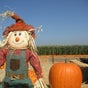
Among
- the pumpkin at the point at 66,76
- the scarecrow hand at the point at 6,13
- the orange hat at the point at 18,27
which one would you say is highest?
the scarecrow hand at the point at 6,13

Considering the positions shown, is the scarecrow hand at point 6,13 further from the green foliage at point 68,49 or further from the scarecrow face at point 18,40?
the green foliage at point 68,49

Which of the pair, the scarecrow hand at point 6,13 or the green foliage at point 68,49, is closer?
the scarecrow hand at point 6,13

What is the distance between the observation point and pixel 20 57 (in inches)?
235

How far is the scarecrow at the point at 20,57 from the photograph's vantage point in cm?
597

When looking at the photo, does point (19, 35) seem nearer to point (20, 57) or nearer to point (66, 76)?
point (20, 57)

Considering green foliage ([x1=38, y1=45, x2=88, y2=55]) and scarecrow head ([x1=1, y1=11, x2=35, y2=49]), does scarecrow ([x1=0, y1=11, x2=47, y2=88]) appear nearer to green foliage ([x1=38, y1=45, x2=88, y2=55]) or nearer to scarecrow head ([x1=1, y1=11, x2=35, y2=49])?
scarecrow head ([x1=1, y1=11, x2=35, y2=49])

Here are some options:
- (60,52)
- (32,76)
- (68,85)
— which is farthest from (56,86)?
(60,52)

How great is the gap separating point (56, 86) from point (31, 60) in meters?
1.93

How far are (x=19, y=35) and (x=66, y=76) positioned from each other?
2.13 m

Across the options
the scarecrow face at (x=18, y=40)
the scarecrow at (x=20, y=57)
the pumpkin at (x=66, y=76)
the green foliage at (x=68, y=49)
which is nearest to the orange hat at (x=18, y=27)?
the scarecrow at (x=20, y=57)

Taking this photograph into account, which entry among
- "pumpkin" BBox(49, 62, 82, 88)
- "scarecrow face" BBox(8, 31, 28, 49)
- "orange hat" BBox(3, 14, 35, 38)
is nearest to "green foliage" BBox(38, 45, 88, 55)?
"pumpkin" BBox(49, 62, 82, 88)

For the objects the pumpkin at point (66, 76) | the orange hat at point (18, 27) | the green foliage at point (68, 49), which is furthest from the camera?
the green foliage at point (68, 49)

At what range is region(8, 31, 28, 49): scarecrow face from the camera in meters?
6.05

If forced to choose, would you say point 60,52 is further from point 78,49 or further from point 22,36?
point 22,36
